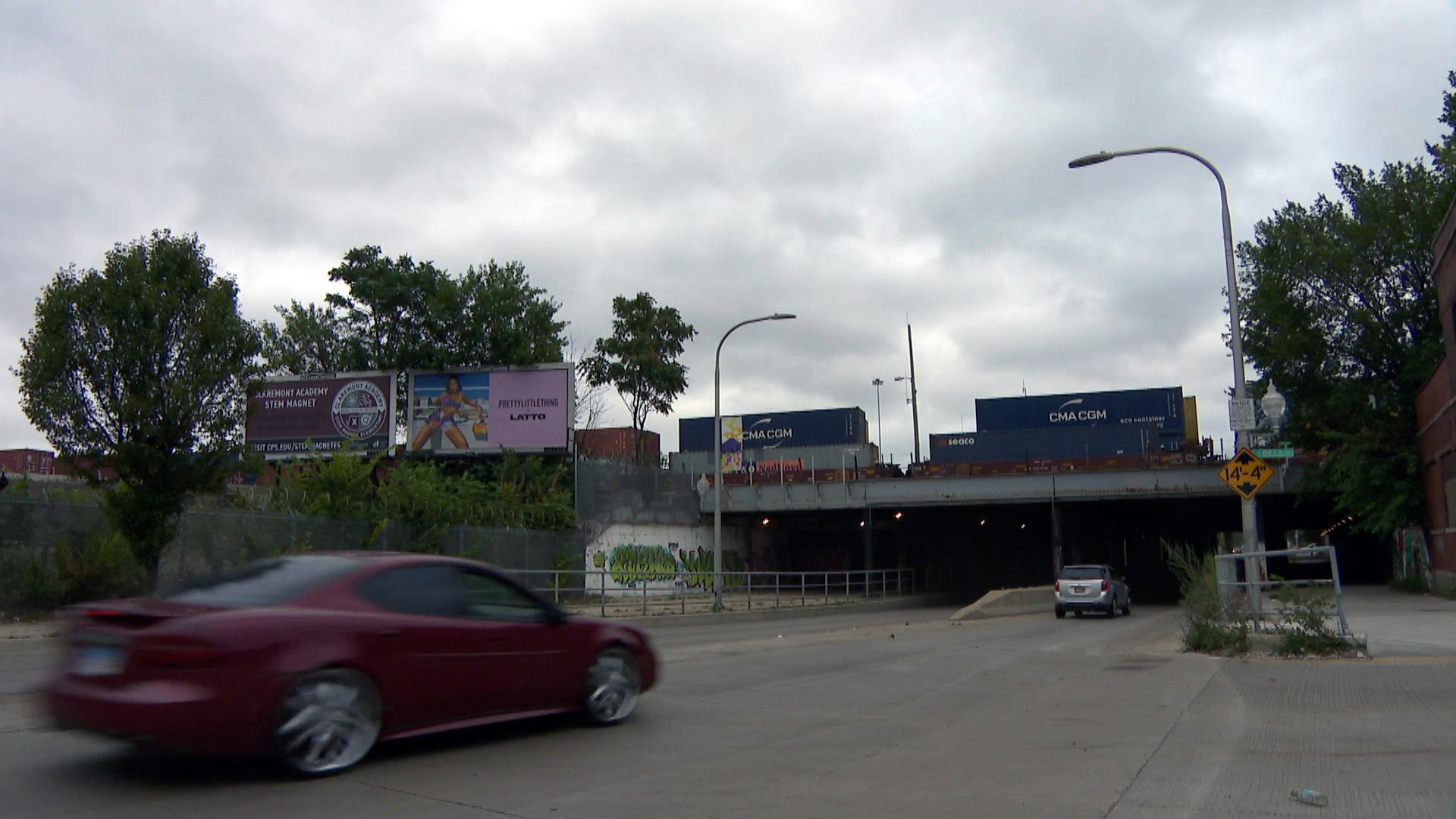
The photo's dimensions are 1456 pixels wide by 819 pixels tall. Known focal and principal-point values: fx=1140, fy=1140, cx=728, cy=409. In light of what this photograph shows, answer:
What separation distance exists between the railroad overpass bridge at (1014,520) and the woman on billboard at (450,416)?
929 centimetres

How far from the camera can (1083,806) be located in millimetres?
6543

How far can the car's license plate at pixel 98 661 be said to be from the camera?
6355 millimetres

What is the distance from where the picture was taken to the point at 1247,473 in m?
17.6

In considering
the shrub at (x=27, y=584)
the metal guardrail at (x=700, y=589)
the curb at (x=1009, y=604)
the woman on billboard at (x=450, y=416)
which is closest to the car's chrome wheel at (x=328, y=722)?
the metal guardrail at (x=700, y=589)

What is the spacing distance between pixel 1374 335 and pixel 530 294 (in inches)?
1326

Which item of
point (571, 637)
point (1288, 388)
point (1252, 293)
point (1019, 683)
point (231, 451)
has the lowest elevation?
point (1019, 683)

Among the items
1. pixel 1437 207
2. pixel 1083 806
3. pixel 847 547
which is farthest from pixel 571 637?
pixel 847 547

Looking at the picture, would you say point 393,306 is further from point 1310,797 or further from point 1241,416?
point 1310,797

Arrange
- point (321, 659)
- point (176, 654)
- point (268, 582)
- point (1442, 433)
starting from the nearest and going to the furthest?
point (176, 654)
point (321, 659)
point (268, 582)
point (1442, 433)

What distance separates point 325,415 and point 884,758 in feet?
126

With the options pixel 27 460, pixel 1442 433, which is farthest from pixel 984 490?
pixel 27 460

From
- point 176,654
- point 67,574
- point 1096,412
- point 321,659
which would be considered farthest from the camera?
point 1096,412

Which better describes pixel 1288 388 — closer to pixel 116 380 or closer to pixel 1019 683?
pixel 1019 683

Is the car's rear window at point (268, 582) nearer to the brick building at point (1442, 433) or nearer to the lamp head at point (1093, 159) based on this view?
the lamp head at point (1093, 159)
